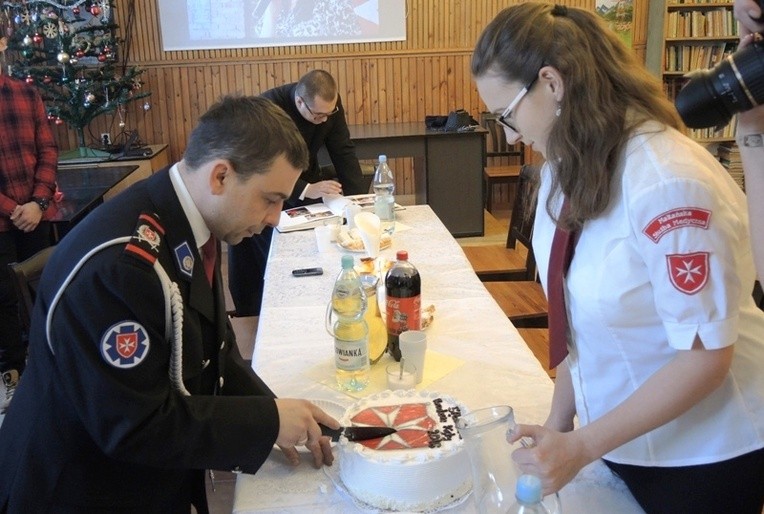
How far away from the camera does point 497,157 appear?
6.67m

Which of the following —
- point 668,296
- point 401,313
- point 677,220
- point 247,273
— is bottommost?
point 247,273

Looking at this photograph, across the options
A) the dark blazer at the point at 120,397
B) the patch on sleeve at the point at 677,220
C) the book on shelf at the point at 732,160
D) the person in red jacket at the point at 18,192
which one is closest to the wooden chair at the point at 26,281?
the dark blazer at the point at 120,397

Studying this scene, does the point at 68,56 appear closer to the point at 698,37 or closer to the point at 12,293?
the point at 12,293

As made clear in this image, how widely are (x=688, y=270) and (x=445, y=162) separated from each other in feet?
15.4

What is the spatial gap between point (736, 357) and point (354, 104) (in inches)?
222

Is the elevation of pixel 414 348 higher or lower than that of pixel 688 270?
lower

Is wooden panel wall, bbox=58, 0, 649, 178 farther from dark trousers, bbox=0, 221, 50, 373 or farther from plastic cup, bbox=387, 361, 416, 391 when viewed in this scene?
plastic cup, bbox=387, 361, 416, 391

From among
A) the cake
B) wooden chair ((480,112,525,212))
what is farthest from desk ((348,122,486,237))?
the cake

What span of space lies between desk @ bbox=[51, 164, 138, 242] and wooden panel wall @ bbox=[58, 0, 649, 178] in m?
1.31

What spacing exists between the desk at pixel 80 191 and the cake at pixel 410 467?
8.78 feet

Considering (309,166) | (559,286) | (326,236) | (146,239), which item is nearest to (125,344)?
→ (146,239)

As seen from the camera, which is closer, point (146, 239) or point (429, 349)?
point (146, 239)

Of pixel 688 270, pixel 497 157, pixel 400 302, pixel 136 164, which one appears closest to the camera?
pixel 688 270

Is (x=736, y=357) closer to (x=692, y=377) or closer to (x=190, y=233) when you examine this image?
(x=692, y=377)
